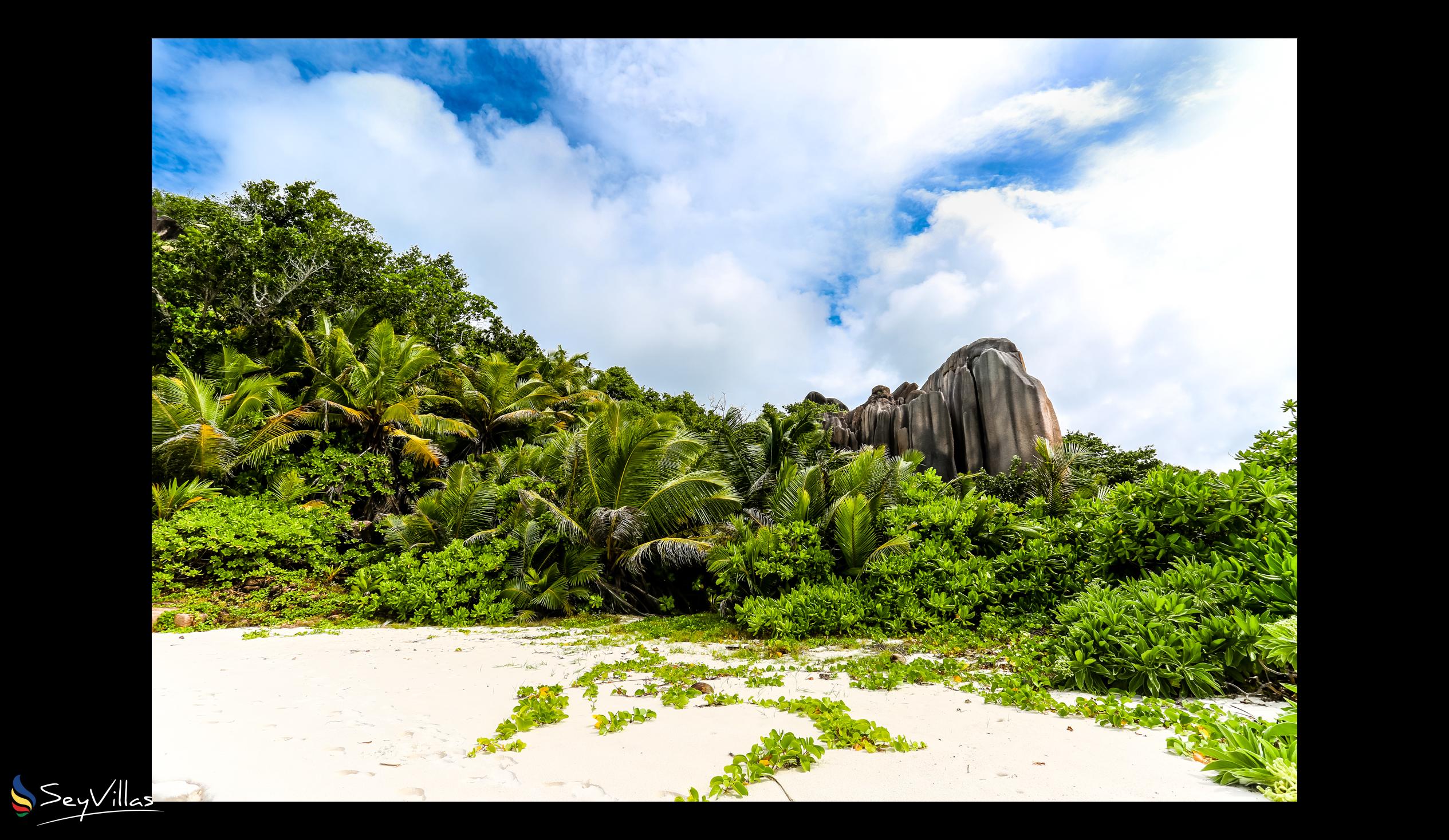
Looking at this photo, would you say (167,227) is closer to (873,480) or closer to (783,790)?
(873,480)

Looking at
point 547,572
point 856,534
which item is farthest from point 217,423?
point 856,534

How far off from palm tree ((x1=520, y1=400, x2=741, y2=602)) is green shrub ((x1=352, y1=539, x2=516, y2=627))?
1.31 metres

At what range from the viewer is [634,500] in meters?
10.1

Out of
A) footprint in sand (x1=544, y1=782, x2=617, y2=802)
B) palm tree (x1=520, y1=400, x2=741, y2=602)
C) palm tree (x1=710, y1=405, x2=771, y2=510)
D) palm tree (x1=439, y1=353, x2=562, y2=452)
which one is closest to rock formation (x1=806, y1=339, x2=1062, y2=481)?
palm tree (x1=710, y1=405, x2=771, y2=510)

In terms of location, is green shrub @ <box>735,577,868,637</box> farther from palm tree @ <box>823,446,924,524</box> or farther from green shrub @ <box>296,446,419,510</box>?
green shrub @ <box>296,446,419,510</box>

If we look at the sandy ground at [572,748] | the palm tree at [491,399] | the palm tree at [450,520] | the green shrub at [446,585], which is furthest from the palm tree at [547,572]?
the palm tree at [491,399]

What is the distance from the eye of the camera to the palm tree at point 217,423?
37.3 ft

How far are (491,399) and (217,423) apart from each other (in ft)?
20.2

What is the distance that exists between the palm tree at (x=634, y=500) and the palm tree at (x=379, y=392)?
6030 mm

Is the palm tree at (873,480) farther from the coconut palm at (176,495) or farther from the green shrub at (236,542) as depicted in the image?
the coconut palm at (176,495)
